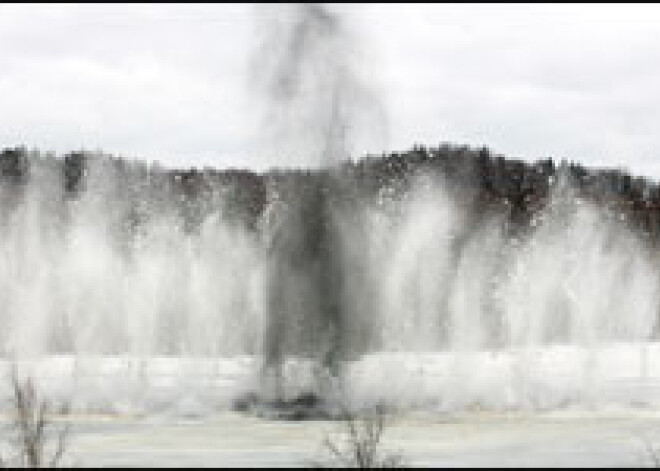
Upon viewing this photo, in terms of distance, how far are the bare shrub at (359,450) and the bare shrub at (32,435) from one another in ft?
28.8

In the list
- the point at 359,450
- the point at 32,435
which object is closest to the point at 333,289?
the point at 359,450

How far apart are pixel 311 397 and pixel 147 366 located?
741 inches

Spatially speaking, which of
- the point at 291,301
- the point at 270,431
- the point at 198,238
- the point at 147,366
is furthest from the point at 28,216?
the point at 270,431

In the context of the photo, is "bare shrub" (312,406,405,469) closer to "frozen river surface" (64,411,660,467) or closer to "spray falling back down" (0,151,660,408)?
"frozen river surface" (64,411,660,467)

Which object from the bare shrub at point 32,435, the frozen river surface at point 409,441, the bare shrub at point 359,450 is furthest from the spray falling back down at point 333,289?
the bare shrub at point 359,450

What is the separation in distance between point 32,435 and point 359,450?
9.68m

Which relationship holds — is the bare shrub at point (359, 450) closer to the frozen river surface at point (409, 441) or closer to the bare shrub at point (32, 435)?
the frozen river surface at point (409, 441)

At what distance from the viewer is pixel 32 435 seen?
50.9 meters

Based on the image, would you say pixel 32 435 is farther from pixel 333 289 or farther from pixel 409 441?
pixel 333 289

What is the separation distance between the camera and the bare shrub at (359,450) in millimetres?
54344

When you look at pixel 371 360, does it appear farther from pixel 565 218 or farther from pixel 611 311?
pixel 565 218

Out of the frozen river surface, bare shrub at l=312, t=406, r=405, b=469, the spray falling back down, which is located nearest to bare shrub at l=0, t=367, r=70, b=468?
the frozen river surface

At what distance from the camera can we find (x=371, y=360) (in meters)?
106

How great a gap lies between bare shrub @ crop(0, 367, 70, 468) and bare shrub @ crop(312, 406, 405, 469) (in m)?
8.76
